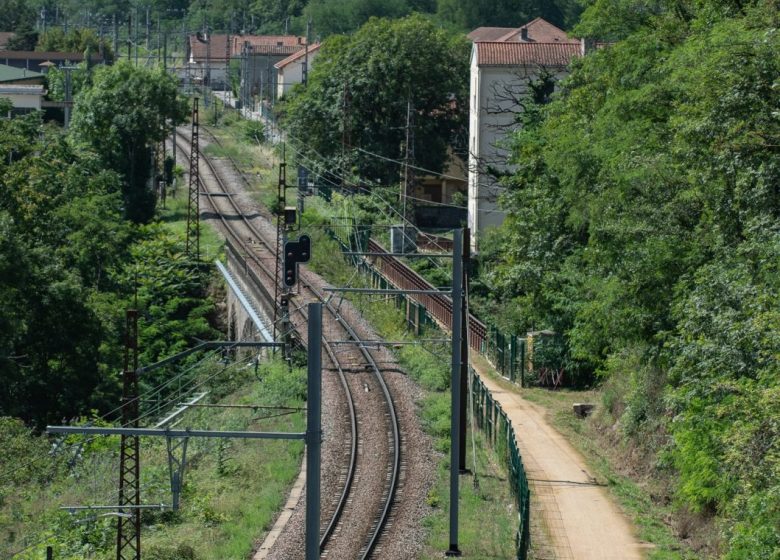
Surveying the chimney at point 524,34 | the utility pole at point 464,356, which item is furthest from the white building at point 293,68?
the utility pole at point 464,356

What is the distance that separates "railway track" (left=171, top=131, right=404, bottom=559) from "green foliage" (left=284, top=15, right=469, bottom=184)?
18.7 meters

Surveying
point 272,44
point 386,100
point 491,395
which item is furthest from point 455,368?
point 272,44

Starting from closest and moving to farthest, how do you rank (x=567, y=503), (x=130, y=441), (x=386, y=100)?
(x=130, y=441)
(x=567, y=503)
(x=386, y=100)


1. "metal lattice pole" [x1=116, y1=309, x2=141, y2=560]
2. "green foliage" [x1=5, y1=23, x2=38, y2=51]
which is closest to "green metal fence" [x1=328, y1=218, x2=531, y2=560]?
"metal lattice pole" [x1=116, y1=309, x2=141, y2=560]

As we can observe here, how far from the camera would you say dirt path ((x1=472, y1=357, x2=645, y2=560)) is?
72.2 feet

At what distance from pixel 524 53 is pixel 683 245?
3873 centimetres

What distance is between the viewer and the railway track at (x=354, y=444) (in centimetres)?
2284

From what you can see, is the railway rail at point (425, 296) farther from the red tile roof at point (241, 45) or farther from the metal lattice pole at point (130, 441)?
the red tile roof at point (241, 45)

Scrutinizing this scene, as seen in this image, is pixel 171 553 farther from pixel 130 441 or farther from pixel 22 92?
pixel 22 92

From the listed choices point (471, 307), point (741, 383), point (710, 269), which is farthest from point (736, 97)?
point (471, 307)

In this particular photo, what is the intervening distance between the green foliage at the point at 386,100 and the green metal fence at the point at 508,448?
36973 millimetres

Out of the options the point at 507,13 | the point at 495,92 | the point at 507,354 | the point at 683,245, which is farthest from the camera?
the point at 507,13

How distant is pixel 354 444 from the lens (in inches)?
1136

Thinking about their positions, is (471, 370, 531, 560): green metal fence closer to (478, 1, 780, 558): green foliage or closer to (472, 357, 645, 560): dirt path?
(472, 357, 645, 560): dirt path
